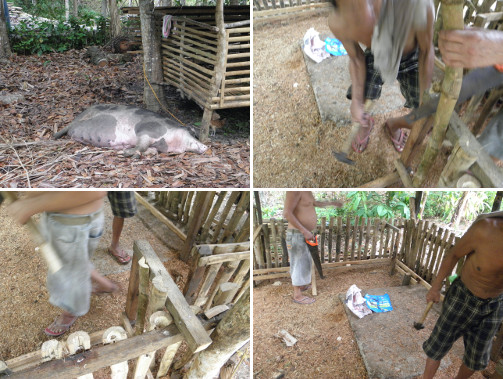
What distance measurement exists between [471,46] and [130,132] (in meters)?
3.73

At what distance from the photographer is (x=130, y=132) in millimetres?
4160

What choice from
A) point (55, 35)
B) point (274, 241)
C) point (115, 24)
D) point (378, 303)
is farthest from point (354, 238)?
point (55, 35)

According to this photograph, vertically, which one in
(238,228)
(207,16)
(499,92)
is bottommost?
(238,228)

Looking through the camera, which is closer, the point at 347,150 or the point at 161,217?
the point at 347,150

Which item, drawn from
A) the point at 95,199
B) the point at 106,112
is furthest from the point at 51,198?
the point at 106,112

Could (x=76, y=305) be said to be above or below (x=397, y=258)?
above

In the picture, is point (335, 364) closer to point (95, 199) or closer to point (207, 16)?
point (95, 199)

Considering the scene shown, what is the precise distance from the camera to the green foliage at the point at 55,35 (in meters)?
7.05

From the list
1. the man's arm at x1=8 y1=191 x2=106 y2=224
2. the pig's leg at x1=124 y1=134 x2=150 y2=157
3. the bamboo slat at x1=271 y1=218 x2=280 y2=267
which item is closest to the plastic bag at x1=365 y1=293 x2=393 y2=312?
the bamboo slat at x1=271 y1=218 x2=280 y2=267

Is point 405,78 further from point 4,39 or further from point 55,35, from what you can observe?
point 55,35

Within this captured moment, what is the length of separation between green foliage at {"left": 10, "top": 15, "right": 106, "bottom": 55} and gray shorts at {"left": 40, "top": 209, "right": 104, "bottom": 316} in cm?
681

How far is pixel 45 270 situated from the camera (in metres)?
3.22

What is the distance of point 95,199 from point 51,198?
217mm

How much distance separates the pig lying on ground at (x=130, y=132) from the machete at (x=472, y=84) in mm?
2553
